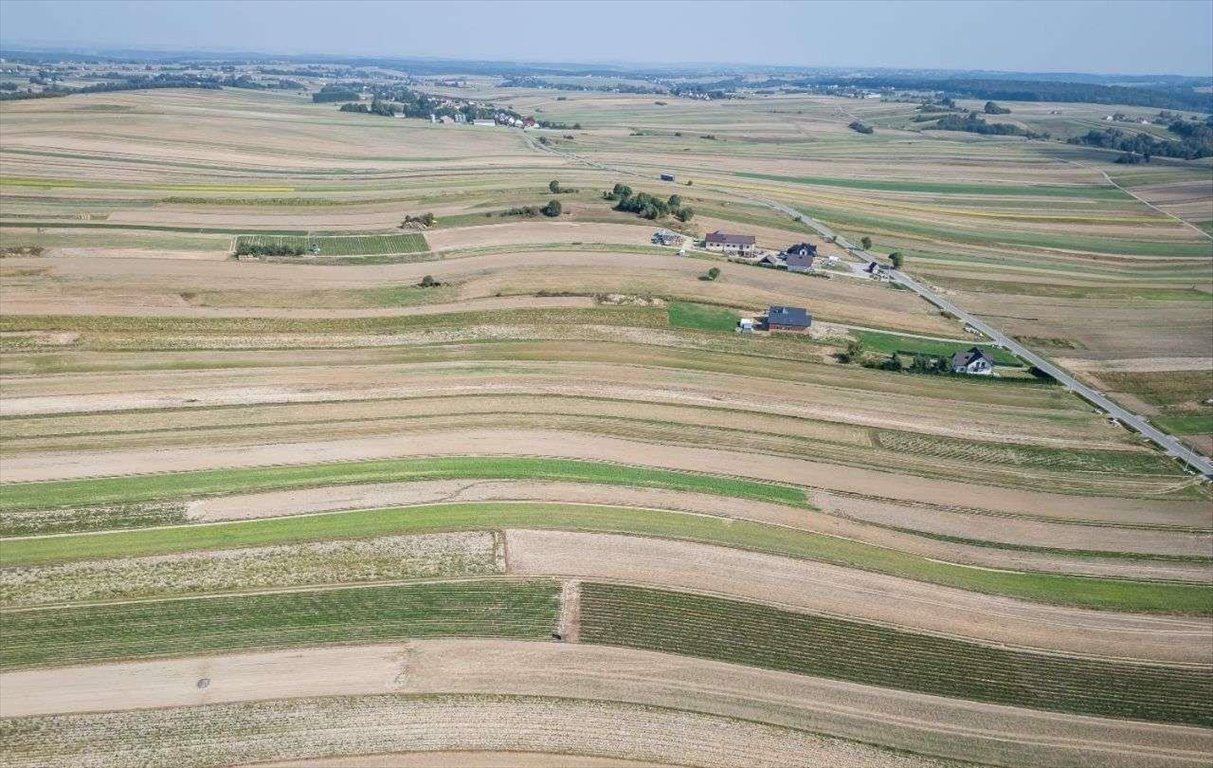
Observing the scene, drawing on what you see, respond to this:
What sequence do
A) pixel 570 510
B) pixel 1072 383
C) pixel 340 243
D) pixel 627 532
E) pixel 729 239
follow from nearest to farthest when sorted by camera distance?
pixel 627 532, pixel 570 510, pixel 1072 383, pixel 340 243, pixel 729 239

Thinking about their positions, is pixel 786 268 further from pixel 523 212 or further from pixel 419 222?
pixel 419 222

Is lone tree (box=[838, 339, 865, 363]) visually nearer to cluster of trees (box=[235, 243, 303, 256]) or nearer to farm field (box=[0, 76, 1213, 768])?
farm field (box=[0, 76, 1213, 768])

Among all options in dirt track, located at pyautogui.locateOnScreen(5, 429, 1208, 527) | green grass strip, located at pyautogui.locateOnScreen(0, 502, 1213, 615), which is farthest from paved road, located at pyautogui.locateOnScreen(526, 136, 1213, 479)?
green grass strip, located at pyautogui.locateOnScreen(0, 502, 1213, 615)

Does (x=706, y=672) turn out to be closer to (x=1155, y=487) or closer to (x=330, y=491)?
(x=330, y=491)

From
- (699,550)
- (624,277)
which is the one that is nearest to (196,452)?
(699,550)

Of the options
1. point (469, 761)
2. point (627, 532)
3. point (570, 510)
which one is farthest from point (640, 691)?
point (570, 510)
